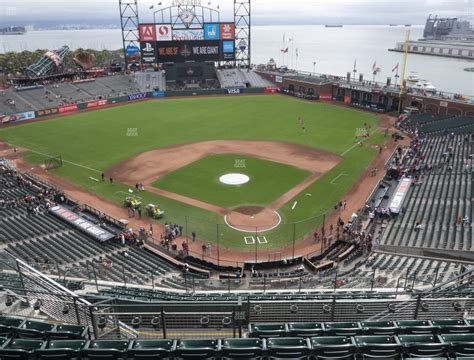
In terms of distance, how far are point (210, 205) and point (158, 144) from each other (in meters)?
22.4

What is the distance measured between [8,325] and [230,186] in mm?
32167

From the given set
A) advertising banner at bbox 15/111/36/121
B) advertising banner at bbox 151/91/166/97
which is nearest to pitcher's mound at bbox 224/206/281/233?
advertising banner at bbox 15/111/36/121

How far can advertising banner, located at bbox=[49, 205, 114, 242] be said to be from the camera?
3012 cm

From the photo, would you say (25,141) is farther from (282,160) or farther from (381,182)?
(381,182)

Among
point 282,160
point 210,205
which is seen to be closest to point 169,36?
point 282,160

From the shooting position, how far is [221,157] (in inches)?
2044

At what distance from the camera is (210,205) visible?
38.4 meters

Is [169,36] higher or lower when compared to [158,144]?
higher

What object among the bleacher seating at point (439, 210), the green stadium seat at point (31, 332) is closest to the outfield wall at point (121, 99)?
the bleacher seating at point (439, 210)

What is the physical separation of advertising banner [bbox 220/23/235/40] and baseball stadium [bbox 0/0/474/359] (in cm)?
166

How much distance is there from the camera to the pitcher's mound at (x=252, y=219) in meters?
34.5

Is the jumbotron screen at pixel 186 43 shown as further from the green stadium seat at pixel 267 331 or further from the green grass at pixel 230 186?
the green stadium seat at pixel 267 331

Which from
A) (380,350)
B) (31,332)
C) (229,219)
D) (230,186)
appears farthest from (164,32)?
(380,350)

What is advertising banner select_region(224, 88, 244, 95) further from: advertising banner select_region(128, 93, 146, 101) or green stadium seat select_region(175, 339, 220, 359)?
green stadium seat select_region(175, 339, 220, 359)
